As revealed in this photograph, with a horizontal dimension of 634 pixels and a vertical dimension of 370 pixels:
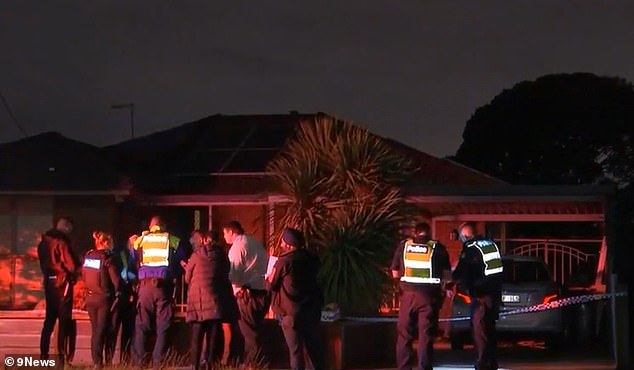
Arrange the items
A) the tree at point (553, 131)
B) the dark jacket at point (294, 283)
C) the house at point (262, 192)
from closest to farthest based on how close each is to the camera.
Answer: the dark jacket at point (294, 283), the house at point (262, 192), the tree at point (553, 131)

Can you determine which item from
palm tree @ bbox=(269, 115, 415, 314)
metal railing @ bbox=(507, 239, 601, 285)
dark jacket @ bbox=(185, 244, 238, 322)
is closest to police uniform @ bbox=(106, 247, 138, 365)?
dark jacket @ bbox=(185, 244, 238, 322)

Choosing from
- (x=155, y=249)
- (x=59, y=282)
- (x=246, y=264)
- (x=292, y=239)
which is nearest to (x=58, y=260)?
(x=59, y=282)

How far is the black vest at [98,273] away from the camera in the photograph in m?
12.9

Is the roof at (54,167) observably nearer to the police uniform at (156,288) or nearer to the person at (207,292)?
the police uniform at (156,288)

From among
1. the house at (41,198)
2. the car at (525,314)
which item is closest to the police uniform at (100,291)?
the car at (525,314)

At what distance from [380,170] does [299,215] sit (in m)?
1.21

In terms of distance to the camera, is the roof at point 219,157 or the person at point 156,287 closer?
the person at point 156,287

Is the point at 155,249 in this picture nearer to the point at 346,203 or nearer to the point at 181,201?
the point at 346,203

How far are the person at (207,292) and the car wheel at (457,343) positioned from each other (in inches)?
197

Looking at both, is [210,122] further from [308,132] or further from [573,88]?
[573,88]

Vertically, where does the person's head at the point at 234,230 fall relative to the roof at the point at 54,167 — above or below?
below

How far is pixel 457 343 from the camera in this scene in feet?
55.3

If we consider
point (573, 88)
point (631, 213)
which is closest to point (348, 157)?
point (631, 213)

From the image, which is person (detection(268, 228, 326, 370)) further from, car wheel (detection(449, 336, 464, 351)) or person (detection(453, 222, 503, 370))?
car wheel (detection(449, 336, 464, 351))
